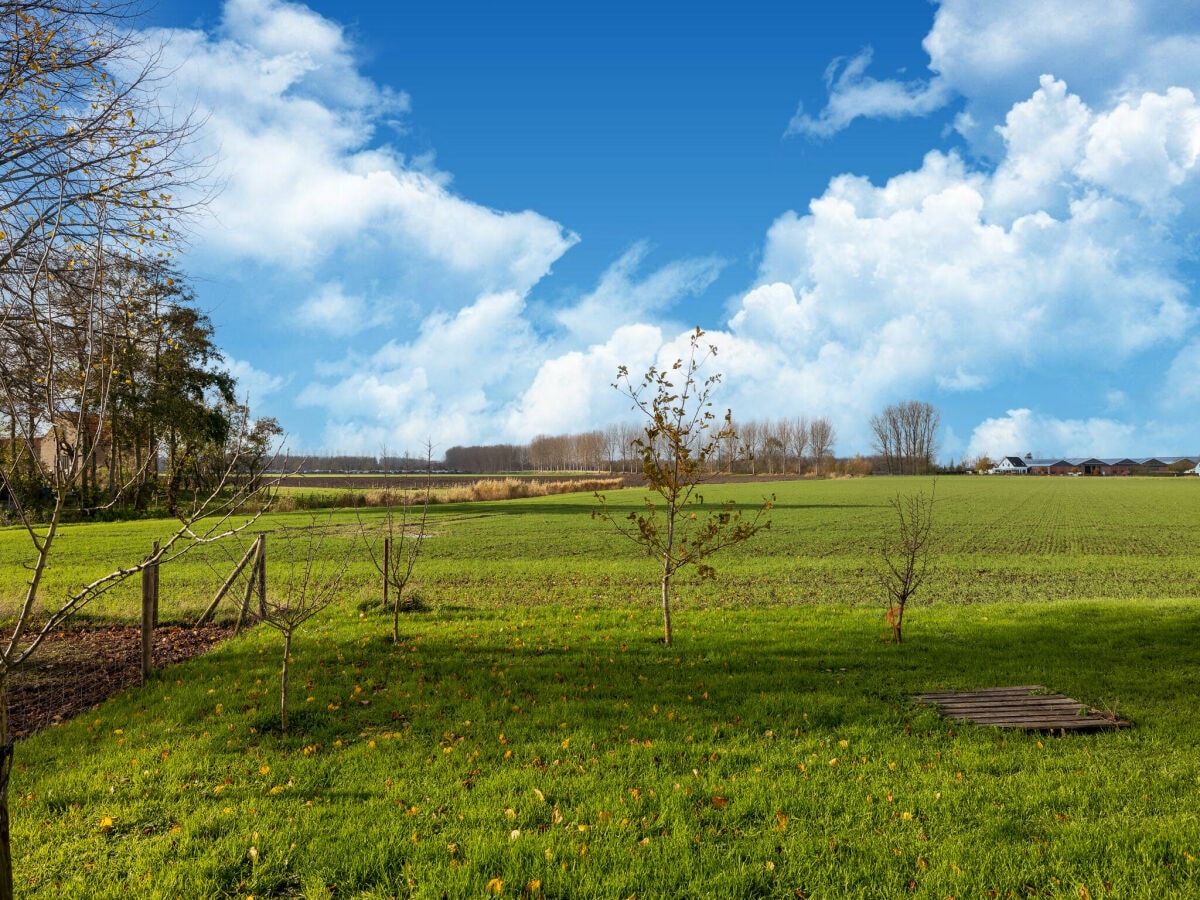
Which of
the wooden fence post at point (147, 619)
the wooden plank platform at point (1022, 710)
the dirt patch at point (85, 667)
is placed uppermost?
the wooden fence post at point (147, 619)

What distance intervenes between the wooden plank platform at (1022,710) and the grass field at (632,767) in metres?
0.25

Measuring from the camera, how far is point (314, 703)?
8.03 meters

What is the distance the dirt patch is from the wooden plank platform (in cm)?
1046

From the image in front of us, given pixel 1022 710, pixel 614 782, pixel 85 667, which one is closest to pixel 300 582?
pixel 85 667

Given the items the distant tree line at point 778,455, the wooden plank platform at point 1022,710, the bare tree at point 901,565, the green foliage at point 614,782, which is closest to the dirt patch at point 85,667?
the green foliage at point 614,782

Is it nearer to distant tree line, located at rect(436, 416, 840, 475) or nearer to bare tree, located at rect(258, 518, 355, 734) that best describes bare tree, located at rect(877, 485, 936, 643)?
bare tree, located at rect(258, 518, 355, 734)

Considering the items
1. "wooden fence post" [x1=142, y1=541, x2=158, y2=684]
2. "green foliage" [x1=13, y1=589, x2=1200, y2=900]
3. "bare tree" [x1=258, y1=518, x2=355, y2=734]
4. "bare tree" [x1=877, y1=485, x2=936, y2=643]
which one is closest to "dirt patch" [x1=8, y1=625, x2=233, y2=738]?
"wooden fence post" [x1=142, y1=541, x2=158, y2=684]

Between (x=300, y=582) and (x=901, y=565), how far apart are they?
1711 cm

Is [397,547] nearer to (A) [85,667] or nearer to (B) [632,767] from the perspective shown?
(A) [85,667]

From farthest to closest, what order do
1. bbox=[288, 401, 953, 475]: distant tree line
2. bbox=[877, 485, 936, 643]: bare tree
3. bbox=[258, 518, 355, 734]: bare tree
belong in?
bbox=[288, 401, 953, 475]: distant tree line < bbox=[877, 485, 936, 643]: bare tree < bbox=[258, 518, 355, 734]: bare tree

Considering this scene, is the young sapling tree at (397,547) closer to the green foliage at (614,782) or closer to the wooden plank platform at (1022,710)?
the green foliage at (614,782)

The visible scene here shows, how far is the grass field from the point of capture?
4625mm

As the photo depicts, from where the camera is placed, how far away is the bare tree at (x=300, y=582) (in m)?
8.30

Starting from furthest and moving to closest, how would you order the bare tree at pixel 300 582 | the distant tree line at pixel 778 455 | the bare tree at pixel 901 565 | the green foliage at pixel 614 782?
the distant tree line at pixel 778 455 < the bare tree at pixel 901 565 < the bare tree at pixel 300 582 < the green foliage at pixel 614 782
